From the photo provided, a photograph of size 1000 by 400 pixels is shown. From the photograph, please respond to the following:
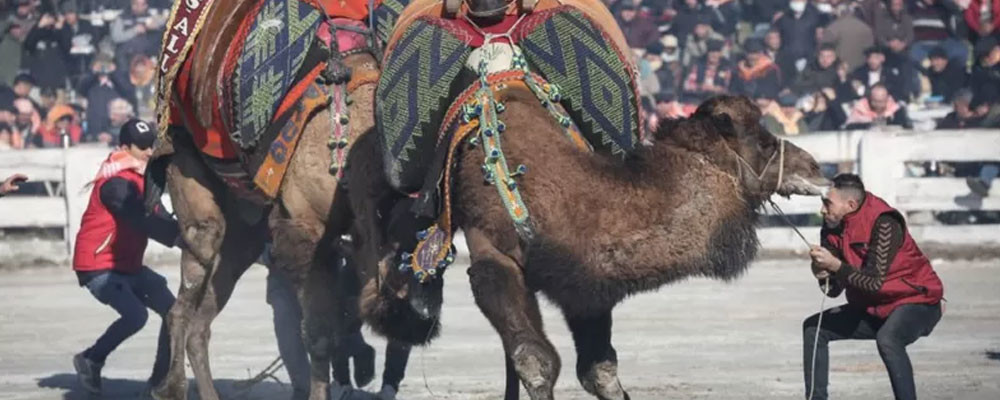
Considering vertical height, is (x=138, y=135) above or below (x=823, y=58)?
above

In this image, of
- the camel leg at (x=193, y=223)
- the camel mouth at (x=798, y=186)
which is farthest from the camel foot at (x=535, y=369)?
the camel leg at (x=193, y=223)

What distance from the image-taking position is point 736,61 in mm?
19781

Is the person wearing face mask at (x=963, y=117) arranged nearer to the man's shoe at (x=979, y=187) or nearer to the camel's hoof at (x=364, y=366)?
the man's shoe at (x=979, y=187)

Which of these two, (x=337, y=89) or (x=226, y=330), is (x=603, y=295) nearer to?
(x=337, y=89)

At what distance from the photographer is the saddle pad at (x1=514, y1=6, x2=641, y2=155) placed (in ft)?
25.3

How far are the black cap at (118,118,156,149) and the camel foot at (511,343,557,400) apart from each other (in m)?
4.43

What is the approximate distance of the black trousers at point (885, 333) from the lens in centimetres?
812

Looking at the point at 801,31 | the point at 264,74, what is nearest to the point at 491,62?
the point at 264,74

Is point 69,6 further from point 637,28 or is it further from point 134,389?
point 134,389

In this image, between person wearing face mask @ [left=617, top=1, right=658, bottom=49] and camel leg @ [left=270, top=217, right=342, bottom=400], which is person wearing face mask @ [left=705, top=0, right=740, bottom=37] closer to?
person wearing face mask @ [left=617, top=1, right=658, bottom=49]

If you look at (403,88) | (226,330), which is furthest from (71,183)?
(403,88)

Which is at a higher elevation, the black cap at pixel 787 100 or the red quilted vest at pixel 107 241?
the red quilted vest at pixel 107 241

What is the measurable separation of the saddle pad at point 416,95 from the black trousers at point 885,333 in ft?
6.58

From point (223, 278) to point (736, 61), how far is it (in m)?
10.2
